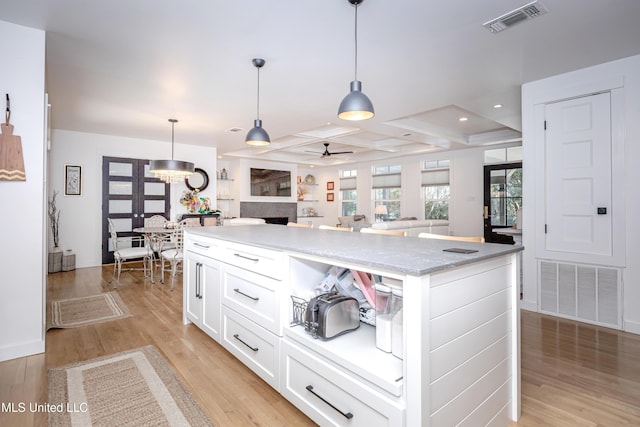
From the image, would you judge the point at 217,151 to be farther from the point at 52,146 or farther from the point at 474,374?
the point at 474,374

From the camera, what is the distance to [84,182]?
609 cm

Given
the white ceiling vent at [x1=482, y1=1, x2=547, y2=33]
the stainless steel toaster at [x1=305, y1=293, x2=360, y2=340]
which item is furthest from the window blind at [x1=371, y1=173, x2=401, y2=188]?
the stainless steel toaster at [x1=305, y1=293, x2=360, y2=340]

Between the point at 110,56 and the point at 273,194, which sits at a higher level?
the point at 110,56

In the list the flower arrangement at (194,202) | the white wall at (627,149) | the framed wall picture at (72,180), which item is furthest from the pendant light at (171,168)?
the white wall at (627,149)

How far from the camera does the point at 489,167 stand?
24.1 feet

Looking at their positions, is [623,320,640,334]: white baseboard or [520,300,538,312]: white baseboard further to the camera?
[520,300,538,312]: white baseboard

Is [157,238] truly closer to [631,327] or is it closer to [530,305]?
[530,305]

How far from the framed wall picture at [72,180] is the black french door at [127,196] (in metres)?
0.37

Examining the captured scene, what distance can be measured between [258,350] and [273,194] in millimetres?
8037

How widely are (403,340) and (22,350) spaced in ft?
9.38

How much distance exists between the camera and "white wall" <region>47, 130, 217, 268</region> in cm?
585

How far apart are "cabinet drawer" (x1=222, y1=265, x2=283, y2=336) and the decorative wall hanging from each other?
1698 mm

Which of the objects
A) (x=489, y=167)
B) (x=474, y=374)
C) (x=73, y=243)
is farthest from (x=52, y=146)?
(x=489, y=167)

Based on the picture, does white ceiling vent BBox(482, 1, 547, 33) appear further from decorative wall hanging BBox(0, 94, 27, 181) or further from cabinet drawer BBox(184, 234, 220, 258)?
decorative wall hanging BBox(0, 94, 27, 181)
